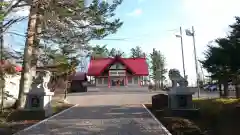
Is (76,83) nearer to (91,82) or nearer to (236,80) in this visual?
(91,82)

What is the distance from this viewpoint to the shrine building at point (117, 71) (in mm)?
49375

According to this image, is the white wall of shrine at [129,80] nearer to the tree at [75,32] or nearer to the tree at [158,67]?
the tree at [158,67]

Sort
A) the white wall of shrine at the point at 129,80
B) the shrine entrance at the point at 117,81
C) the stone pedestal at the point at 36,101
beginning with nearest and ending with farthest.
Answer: the stone pedestal at the point at 36,101
the white wall of shrine at the point at 129,80
the shrine entrance at the point at 117,81

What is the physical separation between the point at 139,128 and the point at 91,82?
4304 cm

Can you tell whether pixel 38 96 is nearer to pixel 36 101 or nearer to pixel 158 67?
pixel 36 101

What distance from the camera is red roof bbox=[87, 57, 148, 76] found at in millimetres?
49188

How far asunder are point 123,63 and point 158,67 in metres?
21.5

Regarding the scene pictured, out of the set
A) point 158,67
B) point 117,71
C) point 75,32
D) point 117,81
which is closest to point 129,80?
point 117,81

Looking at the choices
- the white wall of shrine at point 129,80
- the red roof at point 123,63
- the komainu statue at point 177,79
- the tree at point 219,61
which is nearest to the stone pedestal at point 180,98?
the komainu statue at point 177,79

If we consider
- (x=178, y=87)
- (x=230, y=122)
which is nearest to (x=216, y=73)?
(x=178, y=87)

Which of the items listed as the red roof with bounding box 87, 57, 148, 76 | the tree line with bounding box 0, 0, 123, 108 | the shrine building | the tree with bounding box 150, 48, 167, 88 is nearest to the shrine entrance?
the shrine building

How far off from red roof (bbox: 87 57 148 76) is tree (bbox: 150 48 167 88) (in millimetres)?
16121

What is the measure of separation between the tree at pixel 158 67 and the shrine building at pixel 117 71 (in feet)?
53.2

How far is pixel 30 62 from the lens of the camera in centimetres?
1939
